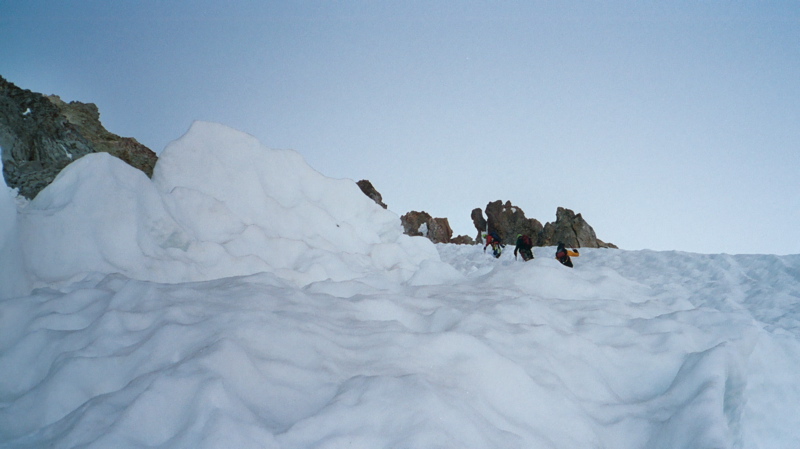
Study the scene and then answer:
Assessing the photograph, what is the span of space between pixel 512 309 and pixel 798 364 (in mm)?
3141

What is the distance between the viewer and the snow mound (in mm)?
6340

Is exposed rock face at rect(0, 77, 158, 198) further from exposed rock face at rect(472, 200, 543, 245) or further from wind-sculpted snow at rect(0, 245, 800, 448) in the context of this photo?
exposed rock face at rect(472, 200, 543, 245)

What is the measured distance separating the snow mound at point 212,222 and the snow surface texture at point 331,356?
48 millimetres

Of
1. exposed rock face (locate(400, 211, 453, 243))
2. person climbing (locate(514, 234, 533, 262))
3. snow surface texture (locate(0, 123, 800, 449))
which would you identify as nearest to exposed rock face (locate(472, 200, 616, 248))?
exposed rock face (locate(400, 211, 453, 243))

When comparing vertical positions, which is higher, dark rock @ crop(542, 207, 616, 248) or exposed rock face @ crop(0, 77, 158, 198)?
dark rock @ crop(542, 207, 616, 248)

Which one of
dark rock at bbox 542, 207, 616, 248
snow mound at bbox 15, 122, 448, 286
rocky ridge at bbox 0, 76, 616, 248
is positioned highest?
dark rock at bbox 542, 207, 616, 248

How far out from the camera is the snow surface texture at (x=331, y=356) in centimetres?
245

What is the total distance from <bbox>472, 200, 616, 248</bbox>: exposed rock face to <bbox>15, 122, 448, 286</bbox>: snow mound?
27.4 m

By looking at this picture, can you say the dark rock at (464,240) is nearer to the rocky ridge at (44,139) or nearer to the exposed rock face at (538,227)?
the exposed rock face at (538,227)

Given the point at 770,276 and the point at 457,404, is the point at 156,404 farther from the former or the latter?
the point at 770,276

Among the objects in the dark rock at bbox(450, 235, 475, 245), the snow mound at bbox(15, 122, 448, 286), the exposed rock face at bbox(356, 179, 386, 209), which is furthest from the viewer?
the dark rock at bbox(450, 235, 475, 245)

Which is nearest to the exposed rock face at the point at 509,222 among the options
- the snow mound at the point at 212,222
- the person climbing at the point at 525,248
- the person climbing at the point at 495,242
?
the person climbing at the point at 495,242

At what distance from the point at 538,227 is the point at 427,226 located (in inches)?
616

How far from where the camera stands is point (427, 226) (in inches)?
2105
